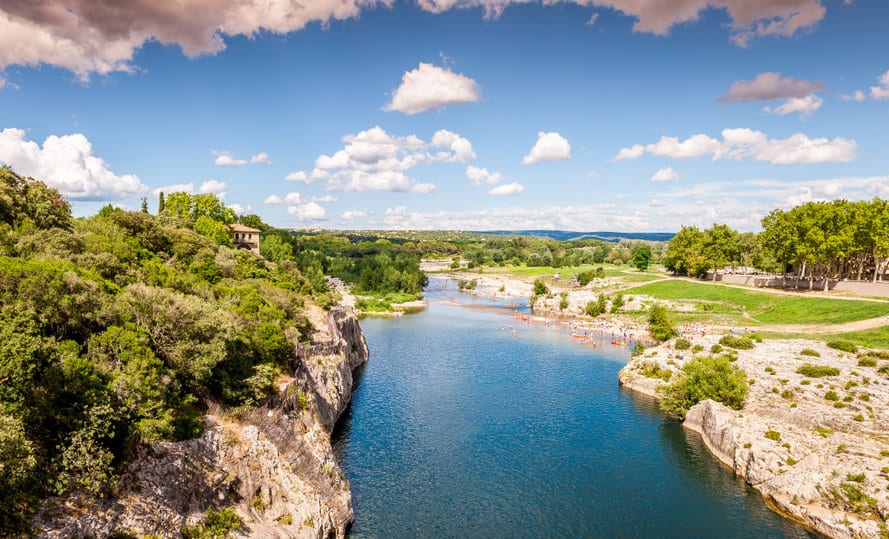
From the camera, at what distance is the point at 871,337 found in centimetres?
7538

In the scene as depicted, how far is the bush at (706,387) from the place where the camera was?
6009 cm

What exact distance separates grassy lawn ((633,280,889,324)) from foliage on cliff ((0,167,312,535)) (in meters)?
92.4

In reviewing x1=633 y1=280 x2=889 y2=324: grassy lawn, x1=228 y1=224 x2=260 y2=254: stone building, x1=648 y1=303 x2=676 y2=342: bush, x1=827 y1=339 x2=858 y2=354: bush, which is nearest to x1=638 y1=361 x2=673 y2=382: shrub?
x1=827 y1=339 x2=858 y2=354: bush

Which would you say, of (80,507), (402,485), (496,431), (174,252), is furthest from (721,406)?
(174,252)

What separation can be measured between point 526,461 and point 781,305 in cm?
8136

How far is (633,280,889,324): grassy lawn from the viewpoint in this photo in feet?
292

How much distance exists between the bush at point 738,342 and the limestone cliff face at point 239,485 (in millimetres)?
60527

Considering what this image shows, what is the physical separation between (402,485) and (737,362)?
48.7 m

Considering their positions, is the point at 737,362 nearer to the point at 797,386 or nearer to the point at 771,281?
the point at 797,386

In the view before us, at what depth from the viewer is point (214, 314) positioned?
40.0 m

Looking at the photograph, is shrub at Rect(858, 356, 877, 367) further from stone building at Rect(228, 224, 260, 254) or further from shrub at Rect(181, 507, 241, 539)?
stone building at Rect(228, 224, 260, 254)

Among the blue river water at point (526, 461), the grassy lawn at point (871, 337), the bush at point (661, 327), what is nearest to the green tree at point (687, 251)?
the bush at point (661, 327)

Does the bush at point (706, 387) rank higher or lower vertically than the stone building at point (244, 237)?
lower

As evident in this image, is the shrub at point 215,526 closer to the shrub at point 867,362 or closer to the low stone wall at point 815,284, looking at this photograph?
the shrub at point 867,362
